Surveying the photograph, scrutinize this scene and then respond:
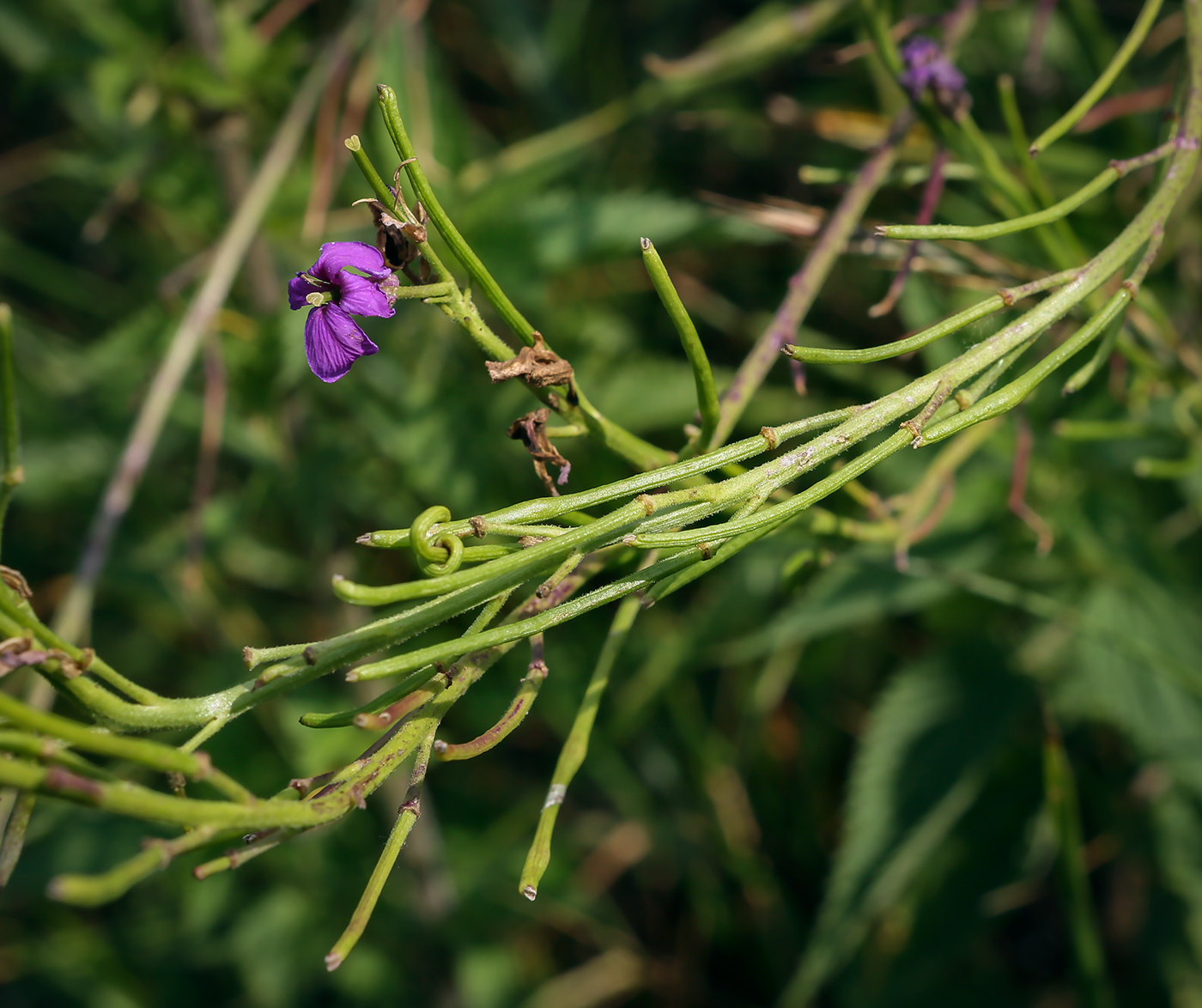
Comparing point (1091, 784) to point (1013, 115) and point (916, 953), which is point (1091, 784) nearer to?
point (916, 953)

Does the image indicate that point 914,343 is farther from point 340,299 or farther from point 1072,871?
point 1072,871

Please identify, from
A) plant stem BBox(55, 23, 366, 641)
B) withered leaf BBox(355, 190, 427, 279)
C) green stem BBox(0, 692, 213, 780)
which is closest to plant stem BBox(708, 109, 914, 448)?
withered leaf BBox(355, 190, 427, 279)

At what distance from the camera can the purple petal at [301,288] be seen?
877 millimetres

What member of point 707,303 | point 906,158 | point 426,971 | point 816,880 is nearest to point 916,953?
point 816,880

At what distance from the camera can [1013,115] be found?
1381 millimetres

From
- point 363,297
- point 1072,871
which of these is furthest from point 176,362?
point 1072,871

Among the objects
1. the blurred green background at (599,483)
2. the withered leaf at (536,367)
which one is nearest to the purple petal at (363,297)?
the withered leaf at (536,367)

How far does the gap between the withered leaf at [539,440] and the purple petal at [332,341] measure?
0.54ft

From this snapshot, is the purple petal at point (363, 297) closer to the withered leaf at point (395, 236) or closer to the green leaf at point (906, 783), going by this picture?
the withered leaf at point (395, 236)

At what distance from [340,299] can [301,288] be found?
0.04m

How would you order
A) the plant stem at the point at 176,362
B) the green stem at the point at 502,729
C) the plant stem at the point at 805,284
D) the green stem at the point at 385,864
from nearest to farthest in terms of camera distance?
the green stem at the point at 385,864, the green stem at the point at 502,729, the plant stem at the point at 805,284, the plant stem at the point at 176,362

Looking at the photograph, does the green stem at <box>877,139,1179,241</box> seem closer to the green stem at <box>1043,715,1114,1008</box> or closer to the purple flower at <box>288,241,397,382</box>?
the purple flower at <box>288,241,397,382</box>

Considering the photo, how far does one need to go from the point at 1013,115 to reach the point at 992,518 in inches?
33.0

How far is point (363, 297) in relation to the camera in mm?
851
